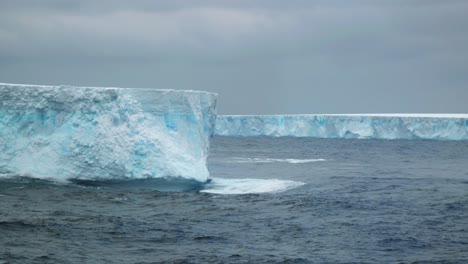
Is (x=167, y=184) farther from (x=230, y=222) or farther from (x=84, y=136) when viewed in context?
(x=230, y=222)

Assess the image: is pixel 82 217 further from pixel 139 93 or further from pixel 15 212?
pixel 139 93

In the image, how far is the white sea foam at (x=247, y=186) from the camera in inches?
706

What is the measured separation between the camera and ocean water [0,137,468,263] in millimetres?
Answer: 9656

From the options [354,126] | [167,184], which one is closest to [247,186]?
[167,184]

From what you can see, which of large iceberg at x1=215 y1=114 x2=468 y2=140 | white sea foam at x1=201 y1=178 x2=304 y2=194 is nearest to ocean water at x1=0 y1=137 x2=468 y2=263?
white sea foam at x1=201 y1=178 x2=304 y2=194

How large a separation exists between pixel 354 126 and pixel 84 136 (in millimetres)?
42309

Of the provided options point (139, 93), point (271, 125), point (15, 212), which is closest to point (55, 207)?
point (15, 212)

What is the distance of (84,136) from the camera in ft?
54.7

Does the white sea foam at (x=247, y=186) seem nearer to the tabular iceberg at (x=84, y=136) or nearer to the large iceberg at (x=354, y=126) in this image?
the tabular iceberg at (x=84, y=136)

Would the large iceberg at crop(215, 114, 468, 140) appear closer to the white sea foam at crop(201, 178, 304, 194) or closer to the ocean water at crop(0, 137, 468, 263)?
the ocean water at crop(0, 137, 468, 263)

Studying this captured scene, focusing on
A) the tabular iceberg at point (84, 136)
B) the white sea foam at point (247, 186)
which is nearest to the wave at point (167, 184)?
the white sea foam at point (247, 186)

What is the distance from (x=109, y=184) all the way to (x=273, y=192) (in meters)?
3.98

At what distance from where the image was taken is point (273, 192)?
57.5ft

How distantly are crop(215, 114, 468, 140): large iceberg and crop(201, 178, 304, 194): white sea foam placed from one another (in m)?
35.1
